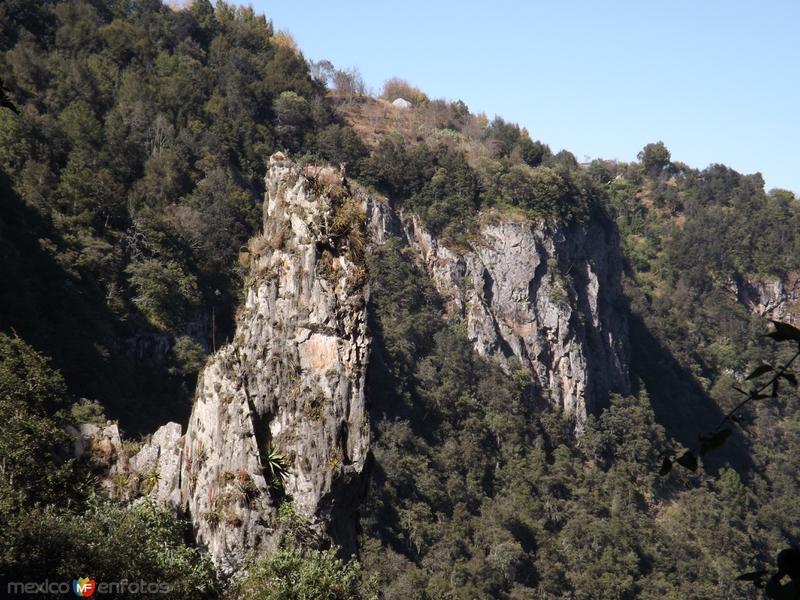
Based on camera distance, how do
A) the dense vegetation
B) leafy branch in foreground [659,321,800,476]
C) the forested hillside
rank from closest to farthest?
leafy branch in foreground [659,321,800,476] → the forested hillside → the dense vegetation

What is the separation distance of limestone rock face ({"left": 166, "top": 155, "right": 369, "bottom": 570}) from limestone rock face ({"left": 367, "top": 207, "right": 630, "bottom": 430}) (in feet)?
168

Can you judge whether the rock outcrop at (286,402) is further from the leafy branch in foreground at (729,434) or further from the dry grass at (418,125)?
the dry grass at (418,125)

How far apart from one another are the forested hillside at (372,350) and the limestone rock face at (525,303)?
1.48 metres

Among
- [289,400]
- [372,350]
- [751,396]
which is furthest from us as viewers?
[372,350]

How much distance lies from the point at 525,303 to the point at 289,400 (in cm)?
5675

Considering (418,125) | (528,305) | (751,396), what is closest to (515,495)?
(528,305)

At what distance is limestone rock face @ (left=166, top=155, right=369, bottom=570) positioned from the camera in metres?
13.5

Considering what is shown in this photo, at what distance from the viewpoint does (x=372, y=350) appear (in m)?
50.6

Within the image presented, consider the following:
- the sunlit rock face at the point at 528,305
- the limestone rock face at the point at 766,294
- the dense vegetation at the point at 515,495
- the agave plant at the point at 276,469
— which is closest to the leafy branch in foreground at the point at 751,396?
the agave plant at the point at 276,469

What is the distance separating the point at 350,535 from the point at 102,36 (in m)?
52.9

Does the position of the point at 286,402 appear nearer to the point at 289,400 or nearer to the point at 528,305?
the point at 289,400

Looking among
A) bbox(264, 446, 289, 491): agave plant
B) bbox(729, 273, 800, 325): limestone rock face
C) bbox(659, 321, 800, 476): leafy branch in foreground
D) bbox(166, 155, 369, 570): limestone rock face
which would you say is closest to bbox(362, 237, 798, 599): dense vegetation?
bbox(166, 155, 369, 570): limestone rock face

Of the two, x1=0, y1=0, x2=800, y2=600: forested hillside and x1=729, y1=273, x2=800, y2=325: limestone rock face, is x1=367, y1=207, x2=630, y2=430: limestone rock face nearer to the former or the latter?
x1=0, y1=0, x2=800, y2=600: forested hillside

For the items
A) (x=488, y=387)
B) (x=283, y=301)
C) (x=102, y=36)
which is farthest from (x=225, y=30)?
(x=283, y=301)
